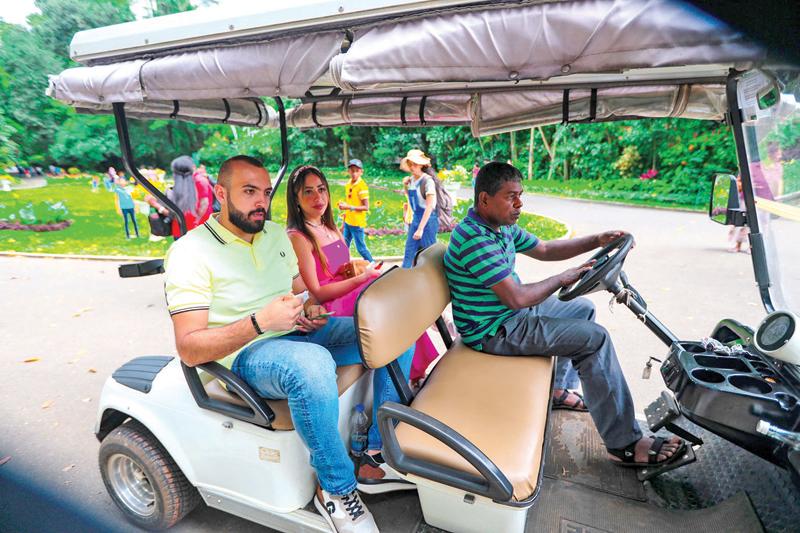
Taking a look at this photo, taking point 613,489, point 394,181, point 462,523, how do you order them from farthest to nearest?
point 394,181, point 613,489, point 462,523

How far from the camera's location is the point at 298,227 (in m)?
2.93

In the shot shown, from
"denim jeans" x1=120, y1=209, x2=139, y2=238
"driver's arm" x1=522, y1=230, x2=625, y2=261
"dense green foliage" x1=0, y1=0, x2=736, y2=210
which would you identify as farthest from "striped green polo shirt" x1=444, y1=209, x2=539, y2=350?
"denim jeans" x1=120, y1=209, x2=139, y2=238

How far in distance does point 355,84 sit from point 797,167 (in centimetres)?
159

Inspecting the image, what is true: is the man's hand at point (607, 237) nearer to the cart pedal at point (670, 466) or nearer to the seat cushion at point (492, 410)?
the seat cushion at point (492, 410)

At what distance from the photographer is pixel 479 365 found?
2277 mm

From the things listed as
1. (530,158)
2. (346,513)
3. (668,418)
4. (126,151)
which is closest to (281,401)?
(346,513)

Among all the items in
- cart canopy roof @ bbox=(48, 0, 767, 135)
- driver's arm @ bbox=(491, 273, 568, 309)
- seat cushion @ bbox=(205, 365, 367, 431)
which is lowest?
seat cushion @ bbox=(205, 365, 367, 431)

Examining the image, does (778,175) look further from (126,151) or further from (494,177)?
(126,151)

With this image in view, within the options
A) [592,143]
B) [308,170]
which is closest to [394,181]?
[592,143]

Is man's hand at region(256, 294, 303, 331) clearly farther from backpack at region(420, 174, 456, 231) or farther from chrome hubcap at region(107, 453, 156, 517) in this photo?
backpack at region(420, 174, 456, 231)

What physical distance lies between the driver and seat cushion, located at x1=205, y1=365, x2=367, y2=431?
699 mm

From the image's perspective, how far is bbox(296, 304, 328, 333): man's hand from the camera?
2260 mm

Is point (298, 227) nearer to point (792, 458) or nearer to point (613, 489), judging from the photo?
point (613, 489)

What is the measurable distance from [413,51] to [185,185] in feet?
16.2
